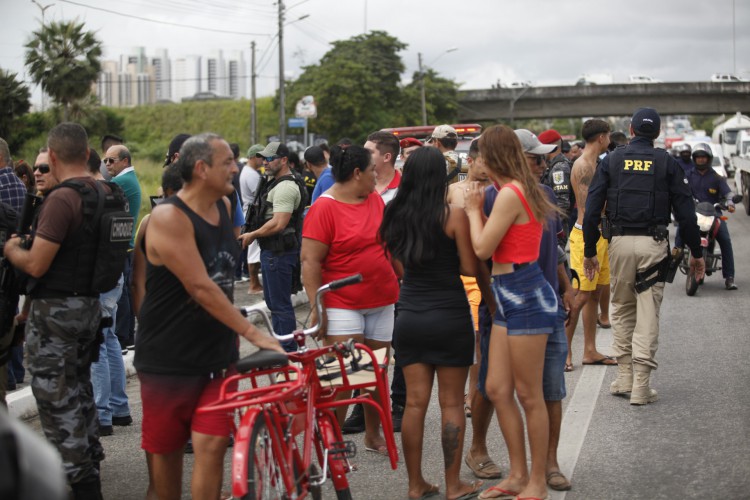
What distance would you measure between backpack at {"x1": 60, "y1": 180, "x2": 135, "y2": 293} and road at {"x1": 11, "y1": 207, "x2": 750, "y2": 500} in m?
1.39

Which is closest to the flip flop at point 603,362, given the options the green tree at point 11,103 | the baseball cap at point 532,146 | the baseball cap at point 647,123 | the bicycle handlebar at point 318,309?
the baseball cap at point 647,123

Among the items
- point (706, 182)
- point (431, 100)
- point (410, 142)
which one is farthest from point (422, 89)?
point (410, 142)

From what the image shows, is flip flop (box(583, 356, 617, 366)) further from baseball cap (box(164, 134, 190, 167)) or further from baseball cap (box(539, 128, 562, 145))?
baseball cap (box(164, 134, 190, 167))

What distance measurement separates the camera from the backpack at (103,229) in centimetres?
498

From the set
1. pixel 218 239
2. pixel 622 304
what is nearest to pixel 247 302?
pixel 622 304

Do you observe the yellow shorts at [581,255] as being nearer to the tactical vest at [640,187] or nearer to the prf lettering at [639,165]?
the tactical vest at [640,187]

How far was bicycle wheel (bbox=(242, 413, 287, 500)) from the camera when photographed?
389 centimetres

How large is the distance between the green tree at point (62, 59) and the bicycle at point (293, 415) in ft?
118

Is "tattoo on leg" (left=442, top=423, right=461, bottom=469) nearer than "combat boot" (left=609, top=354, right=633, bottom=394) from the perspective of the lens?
Yes

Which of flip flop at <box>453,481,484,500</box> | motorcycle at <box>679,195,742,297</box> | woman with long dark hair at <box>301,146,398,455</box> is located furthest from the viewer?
motorcycle at <box>679,195,742,297</box>

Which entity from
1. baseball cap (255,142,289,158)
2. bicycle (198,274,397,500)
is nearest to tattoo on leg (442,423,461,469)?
bicycle (198,274,397,500)

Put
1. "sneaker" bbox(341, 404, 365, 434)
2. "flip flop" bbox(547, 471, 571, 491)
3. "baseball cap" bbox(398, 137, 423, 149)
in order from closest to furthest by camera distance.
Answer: "flip flop" bbox(547, 471, 571, 491) → "sneaker" bbox(341, 404, 365, 434) → "baseball cap" bbox(398, 137, 423, 149)

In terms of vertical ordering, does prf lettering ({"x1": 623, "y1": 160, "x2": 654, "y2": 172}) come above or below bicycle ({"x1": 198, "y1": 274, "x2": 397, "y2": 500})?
above

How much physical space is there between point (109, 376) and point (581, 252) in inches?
170
